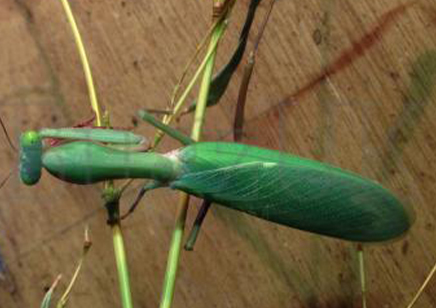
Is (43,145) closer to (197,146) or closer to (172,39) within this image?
(197,146)

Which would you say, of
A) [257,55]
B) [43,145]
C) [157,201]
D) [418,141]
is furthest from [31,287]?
[418,141]

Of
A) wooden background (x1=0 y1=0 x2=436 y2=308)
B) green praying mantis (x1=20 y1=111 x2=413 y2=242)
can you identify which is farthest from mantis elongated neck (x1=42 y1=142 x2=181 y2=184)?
wooden background (x1=0 y1=0 x2=436 y2=308)

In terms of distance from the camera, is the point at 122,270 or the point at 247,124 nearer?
the point at 122,270

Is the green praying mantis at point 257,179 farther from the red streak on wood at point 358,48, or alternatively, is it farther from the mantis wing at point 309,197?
the red streak on wood at point 358,48

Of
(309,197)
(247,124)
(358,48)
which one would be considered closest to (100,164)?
(309,197)

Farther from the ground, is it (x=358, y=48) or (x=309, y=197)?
(x=358, y=48)

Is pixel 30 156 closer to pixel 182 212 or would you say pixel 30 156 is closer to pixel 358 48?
pixel 182 212

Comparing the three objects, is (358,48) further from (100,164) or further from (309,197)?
(100,164)
